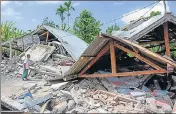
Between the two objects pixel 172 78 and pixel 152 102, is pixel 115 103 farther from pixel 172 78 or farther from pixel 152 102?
pixel 172 78

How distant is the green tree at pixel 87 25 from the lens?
26.0m

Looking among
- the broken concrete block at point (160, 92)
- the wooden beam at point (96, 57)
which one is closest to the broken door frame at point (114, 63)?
the wooden beam at point (96, 57)

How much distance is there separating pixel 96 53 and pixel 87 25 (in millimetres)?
17305

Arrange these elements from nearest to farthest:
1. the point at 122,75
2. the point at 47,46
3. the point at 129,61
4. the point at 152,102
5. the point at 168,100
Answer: the point at 152,102, the point at 168,100, the point at 122,75, the point at 129,61, the point at 47,46

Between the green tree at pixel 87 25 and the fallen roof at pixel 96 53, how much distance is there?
17.0m

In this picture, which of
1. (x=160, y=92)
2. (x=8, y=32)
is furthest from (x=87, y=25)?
(x=160, y=92)

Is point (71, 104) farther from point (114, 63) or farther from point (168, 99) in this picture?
point (168, 99)

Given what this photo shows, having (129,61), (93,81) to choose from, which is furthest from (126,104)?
(129,61)

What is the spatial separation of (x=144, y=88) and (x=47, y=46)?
31.8ft

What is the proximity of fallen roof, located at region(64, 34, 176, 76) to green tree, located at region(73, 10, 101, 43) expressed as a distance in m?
17.0

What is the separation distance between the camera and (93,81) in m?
9.05

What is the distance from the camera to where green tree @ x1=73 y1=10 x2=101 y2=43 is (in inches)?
1024

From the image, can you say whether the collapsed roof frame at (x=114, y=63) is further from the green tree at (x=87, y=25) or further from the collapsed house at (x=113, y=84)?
the green tree at (x=87, y=25)

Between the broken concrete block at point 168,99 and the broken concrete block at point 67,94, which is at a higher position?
the broken concrete block at point 67,94
